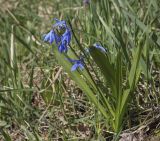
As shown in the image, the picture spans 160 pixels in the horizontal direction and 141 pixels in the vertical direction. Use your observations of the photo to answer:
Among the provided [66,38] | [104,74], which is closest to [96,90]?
[104,74]

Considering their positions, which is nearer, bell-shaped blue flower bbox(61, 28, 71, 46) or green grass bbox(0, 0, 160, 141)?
bell-shaped blue flower bbox(61, 28, 71, 46)

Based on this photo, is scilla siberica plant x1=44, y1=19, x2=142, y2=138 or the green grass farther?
the green grass

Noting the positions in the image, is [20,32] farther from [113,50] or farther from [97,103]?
[97,103]

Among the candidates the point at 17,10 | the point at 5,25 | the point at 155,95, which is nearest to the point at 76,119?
the point at 155,95

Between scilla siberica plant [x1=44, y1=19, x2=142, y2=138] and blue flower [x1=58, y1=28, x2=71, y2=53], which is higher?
blue flower [x1=58, y1=28, x2=71, y2=53]

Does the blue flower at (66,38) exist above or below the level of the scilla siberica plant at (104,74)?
above

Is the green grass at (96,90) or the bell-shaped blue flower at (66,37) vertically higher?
the bell-shaped blue flower at (66,37)

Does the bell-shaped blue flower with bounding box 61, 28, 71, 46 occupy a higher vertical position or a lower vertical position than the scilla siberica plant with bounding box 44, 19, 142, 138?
higher

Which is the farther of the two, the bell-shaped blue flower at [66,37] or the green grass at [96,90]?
the green grass at [96,90]

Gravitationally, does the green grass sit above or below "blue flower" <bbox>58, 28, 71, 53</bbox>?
below

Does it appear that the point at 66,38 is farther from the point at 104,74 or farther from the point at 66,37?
the point at 104,74

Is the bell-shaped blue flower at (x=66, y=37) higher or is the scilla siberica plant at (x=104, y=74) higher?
the bell-shaped blue flower at (x=66, y=37)
